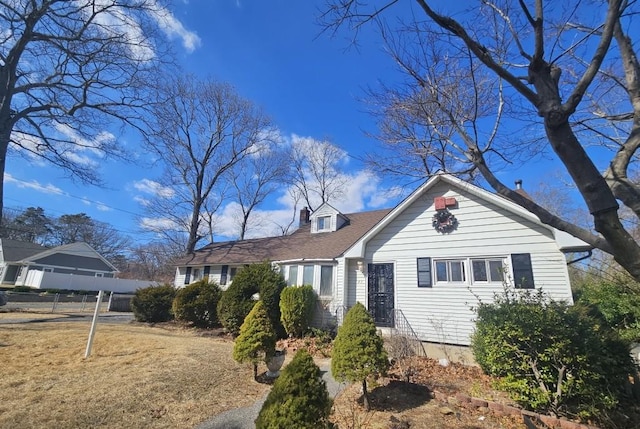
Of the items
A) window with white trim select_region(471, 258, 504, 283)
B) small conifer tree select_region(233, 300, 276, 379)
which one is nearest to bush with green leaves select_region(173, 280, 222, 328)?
small conifer tree select_region(233, 300, 276, 379)

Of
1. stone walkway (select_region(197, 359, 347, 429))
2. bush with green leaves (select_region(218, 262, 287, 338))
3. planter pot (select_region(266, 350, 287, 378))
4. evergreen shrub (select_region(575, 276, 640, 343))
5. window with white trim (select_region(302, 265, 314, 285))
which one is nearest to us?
stone walkway (select_region(197, 359, 347, 429))

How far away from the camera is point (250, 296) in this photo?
13016mm

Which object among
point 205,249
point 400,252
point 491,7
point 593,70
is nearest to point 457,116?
point 491,7

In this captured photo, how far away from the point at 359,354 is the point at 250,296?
828 centimetres

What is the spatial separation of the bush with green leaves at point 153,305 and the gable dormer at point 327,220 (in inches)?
345

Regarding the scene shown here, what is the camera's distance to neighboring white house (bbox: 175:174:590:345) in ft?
30.0

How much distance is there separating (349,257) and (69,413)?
9.18 metres

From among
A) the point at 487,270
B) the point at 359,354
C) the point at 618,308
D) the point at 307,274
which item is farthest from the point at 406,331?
the point at 618,308

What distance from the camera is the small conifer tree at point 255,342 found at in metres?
6.69

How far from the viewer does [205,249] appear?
2233cm

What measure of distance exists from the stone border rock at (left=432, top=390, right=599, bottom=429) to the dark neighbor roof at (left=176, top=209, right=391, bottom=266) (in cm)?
719

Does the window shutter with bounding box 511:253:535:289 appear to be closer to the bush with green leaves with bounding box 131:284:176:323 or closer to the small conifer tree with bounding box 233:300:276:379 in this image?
the small conifer tree with bounding box 233:300:276:379

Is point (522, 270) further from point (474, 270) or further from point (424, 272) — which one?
point (424, 272)

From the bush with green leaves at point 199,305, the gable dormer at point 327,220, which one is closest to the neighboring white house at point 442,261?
the gable dormer at point 327,220
